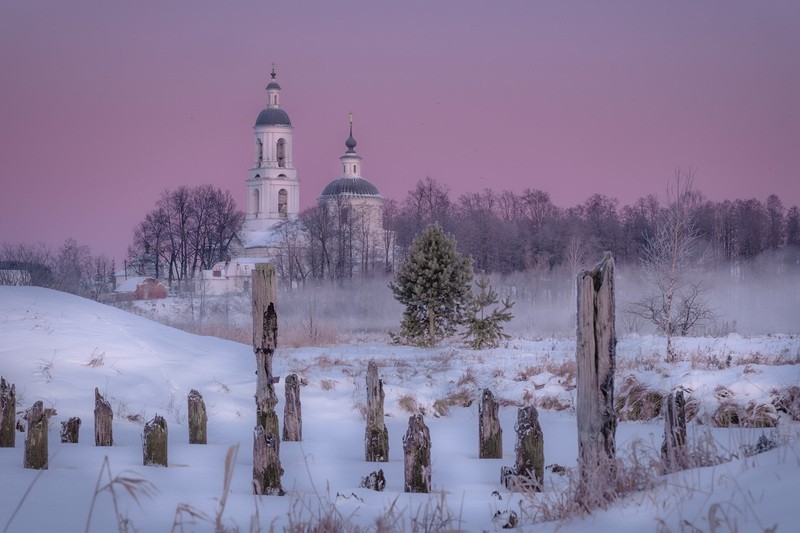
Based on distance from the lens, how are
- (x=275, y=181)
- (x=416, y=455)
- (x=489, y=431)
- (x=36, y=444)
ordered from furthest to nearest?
(x=275, y=181), (x=489, y=431), (x=36, y=444), (x=416, y=455)

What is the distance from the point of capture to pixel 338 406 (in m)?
14.8

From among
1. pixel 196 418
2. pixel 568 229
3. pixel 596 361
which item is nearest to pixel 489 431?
pixel 596 361

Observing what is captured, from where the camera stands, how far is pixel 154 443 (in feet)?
29.1

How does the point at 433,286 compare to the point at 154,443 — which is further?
→ the point at 433,286

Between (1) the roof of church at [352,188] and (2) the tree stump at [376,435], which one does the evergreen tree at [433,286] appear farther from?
(1) the roof of church at [352,188]

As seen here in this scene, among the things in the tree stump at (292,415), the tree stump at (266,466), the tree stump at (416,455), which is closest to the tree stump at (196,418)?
the tree stump at (292,415)

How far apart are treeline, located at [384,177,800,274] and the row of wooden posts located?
55553 millimetres

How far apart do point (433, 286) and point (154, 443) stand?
16.8m

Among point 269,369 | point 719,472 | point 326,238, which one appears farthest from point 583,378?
point 326,238

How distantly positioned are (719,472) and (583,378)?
1.77 meters

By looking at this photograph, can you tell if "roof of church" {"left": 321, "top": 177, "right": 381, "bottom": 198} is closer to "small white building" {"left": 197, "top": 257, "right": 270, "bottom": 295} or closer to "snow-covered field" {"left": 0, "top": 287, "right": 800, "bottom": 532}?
"small white building" {"left": 197, "top": 257, "right": 270, "bottom": 295}

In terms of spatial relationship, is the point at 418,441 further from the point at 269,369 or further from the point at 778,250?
the point at 778,250

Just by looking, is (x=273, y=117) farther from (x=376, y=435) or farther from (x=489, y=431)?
(x=489, y=431)

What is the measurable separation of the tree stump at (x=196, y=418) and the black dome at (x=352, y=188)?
233 ft
